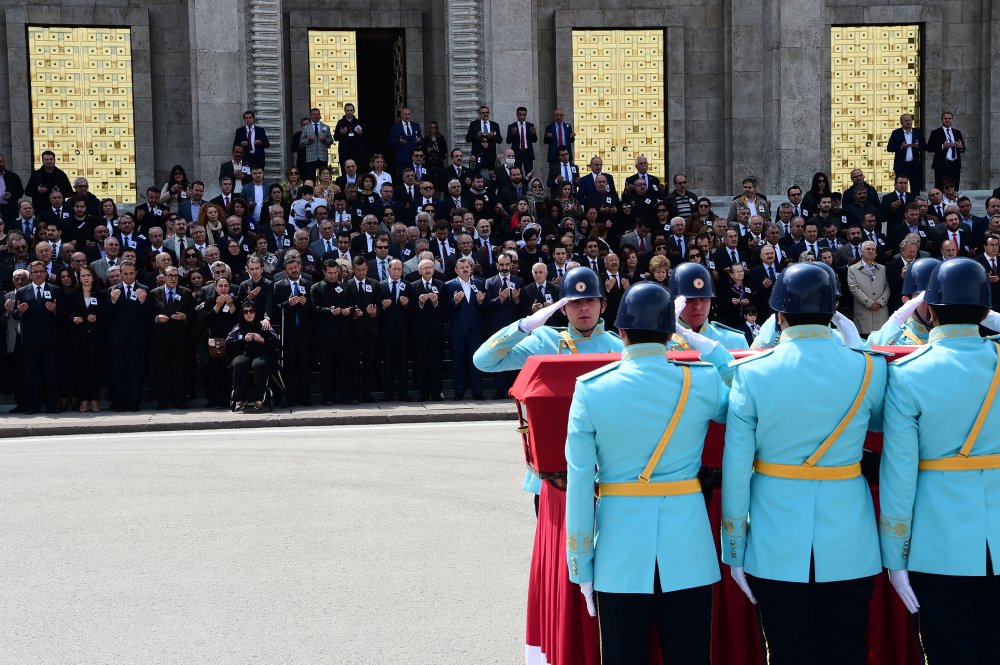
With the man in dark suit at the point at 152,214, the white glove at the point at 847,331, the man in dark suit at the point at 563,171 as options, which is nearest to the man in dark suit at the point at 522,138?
the man in dark suit at the point at 563,171

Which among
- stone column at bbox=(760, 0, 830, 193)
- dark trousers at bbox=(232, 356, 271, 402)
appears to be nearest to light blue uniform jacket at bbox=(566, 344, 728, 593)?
dark trousers at bbox=(232, 356, 271, 402)

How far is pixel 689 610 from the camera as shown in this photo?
5.09 meters

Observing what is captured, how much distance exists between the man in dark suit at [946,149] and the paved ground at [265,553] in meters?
14.4

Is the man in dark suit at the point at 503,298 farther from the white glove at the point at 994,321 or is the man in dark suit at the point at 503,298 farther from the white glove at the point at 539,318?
the white glove at the point at 994,321

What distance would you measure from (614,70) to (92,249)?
14897 mm

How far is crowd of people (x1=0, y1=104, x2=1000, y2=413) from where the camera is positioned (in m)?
17.9

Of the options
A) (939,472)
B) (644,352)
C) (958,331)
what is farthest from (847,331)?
(644,352)

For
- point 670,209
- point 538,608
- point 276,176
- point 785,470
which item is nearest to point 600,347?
point 538,608

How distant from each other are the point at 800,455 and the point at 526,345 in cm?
261

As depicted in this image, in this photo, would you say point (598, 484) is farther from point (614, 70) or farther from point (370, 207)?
point (614, 70)

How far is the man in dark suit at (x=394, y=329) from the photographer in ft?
60.5

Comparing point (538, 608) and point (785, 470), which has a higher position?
point (785, 470)

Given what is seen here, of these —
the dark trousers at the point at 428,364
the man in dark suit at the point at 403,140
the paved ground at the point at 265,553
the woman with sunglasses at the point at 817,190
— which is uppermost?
the man in dark suit at the point at 403,140

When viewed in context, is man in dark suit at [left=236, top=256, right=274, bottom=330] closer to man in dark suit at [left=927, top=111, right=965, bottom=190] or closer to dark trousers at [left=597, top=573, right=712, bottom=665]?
dark trousers at [left=597, top=573, right=712, bottom=665]
